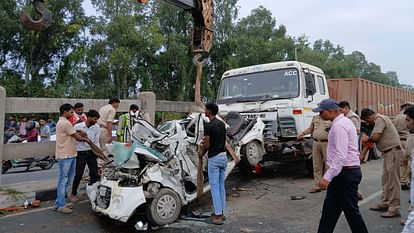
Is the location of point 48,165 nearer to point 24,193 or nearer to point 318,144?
point 24,193

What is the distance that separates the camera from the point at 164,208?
4.96m

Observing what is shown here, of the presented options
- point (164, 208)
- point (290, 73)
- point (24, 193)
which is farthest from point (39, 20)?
point (290, 73)

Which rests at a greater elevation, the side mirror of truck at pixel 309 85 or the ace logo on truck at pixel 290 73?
the ace logo on truck at pixel 290 73

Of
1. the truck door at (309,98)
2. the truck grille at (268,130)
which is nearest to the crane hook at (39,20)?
the truck grille at (268,130)

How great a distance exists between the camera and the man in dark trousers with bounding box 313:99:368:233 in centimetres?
386

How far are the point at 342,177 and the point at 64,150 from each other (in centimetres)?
399

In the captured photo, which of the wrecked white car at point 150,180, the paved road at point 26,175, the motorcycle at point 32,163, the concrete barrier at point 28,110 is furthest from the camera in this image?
the motorcycle at point 32,163

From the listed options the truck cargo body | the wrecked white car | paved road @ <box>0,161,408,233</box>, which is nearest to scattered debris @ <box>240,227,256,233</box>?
paved road @ <box>0,161,408,233</box>

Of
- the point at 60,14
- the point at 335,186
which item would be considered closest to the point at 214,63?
the point at 60,14

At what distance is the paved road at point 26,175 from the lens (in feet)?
28.4

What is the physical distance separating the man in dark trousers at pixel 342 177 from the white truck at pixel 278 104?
3.14 m

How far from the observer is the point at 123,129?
23.6 feet

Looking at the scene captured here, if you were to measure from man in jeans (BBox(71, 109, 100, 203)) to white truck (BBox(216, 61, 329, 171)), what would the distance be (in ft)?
9.08

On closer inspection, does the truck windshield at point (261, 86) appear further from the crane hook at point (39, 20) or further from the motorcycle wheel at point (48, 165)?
the motorcycle wheel at point (48, 165)
